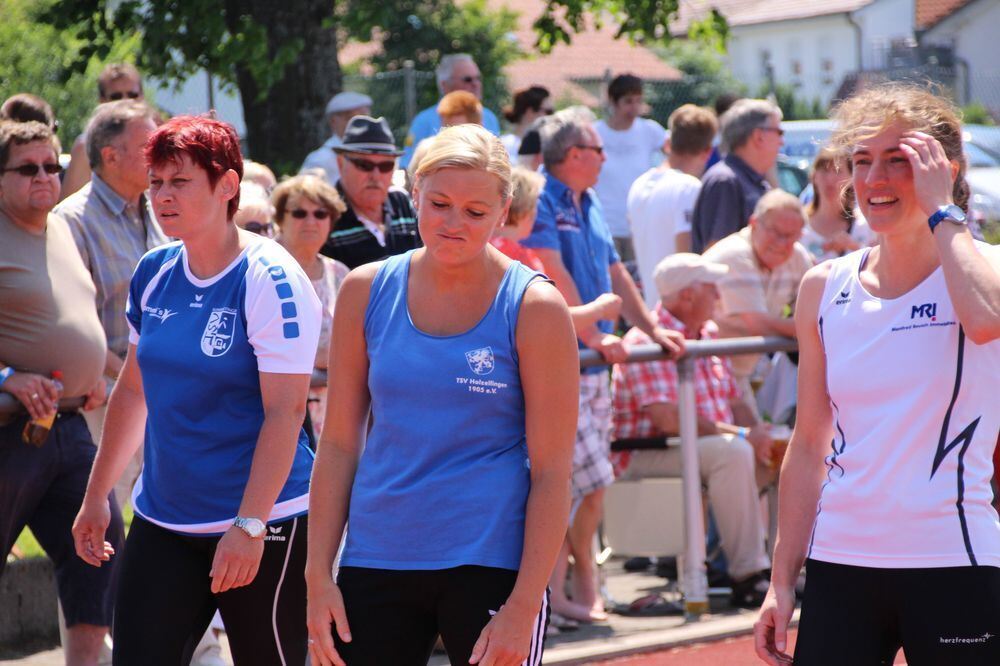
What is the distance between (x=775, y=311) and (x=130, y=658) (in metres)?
4.76

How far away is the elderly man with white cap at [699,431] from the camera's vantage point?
7.18 m

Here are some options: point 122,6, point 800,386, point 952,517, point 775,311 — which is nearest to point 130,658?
point 800,386

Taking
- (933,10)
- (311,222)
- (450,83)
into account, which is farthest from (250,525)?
(933,10)

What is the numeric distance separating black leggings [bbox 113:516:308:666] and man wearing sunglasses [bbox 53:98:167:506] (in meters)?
1.89

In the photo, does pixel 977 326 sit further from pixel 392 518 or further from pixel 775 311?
pixel 775 311

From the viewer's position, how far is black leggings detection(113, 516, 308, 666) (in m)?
3.83

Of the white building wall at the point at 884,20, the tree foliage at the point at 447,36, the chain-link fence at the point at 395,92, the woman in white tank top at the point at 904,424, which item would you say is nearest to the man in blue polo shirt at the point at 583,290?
the woman in white tank top at the point at 904,424

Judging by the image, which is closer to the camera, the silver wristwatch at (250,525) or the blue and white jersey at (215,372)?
the silver wristwatch at (250,525)

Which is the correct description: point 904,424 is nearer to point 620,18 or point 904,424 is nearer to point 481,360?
point 481,360

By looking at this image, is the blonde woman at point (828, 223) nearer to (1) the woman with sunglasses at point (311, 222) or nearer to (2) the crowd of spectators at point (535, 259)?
(2) the crowd of spectators at point (535, 259)

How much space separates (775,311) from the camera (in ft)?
25.6

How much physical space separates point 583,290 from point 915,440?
3948 mm

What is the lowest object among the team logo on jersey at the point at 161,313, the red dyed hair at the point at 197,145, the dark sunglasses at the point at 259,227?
the team logo on jersey at the point at 161,313

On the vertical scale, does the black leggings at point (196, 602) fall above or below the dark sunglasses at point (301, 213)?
below
